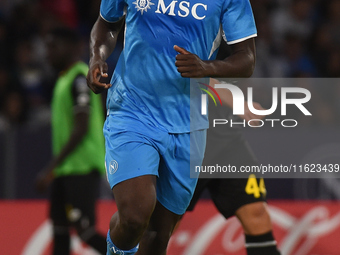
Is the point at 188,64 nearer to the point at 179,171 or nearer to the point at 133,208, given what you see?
the point at 179,171

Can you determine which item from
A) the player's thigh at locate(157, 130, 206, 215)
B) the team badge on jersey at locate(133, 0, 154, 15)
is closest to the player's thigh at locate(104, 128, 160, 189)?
the player's thigh at locate(157, 130, 206, 215)

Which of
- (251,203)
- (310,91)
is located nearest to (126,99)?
(251,203)

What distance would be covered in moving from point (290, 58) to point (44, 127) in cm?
405

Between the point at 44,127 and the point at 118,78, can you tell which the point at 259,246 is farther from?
the point at 44,127

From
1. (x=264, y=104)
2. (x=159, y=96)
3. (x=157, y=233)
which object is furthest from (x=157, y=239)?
(x=264, y=104)

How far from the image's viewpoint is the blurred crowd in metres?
7.99

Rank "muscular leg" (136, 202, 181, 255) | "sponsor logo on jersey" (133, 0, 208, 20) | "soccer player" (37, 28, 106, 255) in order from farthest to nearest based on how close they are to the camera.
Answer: "soccer player" (37, 28, 106, 255) < "muscular leg" (136, 202, 181, 255) < "sponsor logo on jersey" (133, 0, 208, 20)

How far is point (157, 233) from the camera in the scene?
3545mm

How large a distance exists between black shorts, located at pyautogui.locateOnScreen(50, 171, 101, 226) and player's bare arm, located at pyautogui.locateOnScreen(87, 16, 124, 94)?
210cm

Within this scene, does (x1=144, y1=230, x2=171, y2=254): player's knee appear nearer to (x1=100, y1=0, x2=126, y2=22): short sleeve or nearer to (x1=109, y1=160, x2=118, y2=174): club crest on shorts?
(x1=109, y1=160, x2=118, y2=174): club crest on shorts

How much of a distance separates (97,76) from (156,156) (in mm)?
543

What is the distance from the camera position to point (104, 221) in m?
6.44

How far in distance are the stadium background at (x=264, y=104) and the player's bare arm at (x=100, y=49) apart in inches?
123

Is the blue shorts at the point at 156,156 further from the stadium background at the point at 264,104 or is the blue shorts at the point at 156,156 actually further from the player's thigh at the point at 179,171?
the stadium background at the point at 264,104
